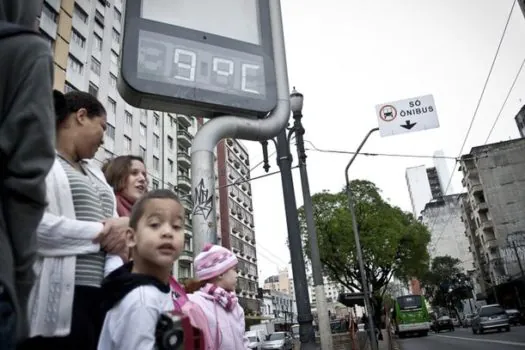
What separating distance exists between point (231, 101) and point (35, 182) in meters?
3.42

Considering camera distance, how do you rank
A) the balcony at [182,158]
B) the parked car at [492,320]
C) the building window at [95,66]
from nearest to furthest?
the parked car at [492,320] → the building window at [95,66] → the balcony at [182,158]

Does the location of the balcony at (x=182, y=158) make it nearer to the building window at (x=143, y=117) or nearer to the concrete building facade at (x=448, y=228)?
the building window at (x=143, y=117)

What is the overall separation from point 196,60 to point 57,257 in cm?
304

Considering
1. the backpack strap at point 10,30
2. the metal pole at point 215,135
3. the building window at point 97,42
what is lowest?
the backpack strap at point 10,30

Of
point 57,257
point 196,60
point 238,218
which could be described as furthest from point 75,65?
point 238,218

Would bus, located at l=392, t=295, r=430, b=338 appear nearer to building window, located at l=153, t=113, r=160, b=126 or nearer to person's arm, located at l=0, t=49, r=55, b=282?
building window, located at l=153, t=113, r=160, b=126

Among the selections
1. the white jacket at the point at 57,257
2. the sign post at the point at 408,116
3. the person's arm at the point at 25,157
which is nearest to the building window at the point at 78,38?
the sign post at the point at 408,116

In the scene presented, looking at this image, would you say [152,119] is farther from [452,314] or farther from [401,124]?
[452,314]

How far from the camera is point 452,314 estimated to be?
6091 cm

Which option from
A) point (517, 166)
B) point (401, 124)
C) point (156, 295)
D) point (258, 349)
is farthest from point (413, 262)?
point (156, 295)

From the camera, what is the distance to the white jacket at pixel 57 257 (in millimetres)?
1545

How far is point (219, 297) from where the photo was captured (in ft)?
8.95

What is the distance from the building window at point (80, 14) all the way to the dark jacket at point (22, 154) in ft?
87.2

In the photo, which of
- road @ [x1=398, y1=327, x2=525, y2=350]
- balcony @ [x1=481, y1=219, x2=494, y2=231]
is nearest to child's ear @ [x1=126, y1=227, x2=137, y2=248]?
road @ [x1=398, y1=327, x2=525, y2=350]
